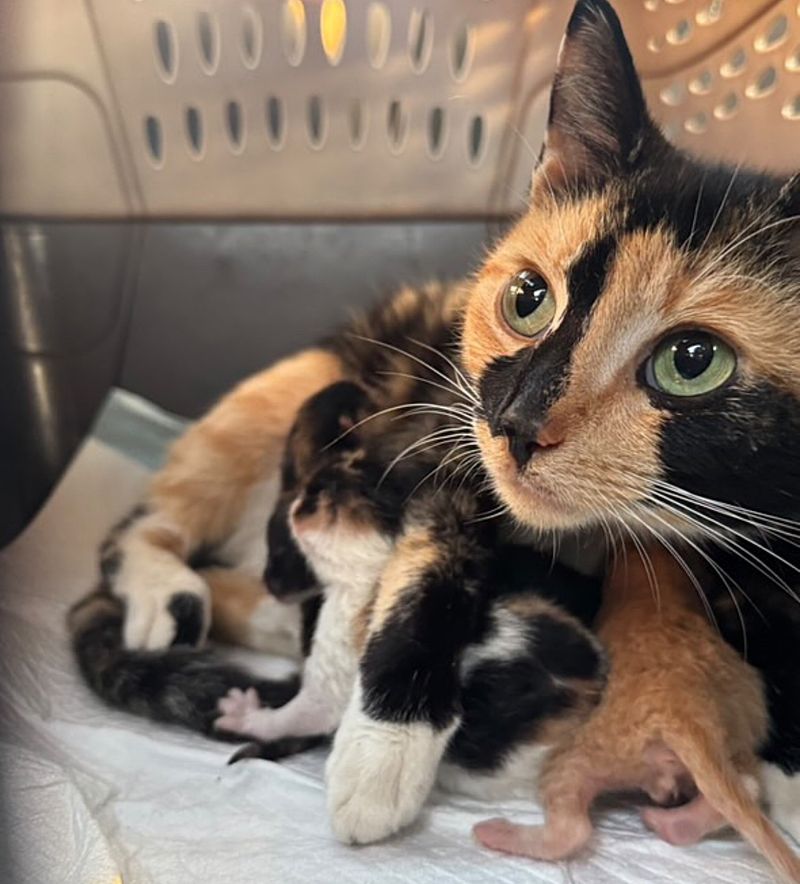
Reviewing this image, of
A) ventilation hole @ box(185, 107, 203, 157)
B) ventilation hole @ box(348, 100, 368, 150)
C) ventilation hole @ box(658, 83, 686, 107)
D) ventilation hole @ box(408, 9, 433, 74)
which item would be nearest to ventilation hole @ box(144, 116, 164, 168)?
ventilation hole @ box(185, 107, 203, 157)

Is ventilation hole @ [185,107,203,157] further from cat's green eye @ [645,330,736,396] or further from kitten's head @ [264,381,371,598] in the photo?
cat's green eye @ [645,330,736,396]

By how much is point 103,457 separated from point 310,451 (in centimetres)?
49

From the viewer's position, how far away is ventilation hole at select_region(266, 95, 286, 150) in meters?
1.42

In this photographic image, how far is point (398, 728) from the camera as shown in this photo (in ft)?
2.79

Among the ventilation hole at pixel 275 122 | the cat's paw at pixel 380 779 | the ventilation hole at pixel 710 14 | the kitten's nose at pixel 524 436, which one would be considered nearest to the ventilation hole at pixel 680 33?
the ventilation hole at pixel 710 14

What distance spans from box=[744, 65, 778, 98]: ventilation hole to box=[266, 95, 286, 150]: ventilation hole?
664 millimetres

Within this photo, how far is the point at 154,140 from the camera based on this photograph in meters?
1.43

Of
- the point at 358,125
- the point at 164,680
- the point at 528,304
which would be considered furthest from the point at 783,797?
the point at 358,125

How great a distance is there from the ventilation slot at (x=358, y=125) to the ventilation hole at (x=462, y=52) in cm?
15

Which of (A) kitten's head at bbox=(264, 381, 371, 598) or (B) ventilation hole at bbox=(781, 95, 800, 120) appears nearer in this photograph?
(B) ventilation hole at bbox=(781, 95, 800, 120)

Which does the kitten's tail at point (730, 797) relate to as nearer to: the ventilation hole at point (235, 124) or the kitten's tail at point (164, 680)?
the kitten's tail at point (164, 680)

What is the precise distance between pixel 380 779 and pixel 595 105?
0.60 m

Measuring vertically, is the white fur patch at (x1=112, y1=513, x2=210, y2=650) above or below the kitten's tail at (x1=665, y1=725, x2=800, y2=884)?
below

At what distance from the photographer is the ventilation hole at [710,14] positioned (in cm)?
100
